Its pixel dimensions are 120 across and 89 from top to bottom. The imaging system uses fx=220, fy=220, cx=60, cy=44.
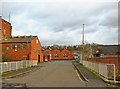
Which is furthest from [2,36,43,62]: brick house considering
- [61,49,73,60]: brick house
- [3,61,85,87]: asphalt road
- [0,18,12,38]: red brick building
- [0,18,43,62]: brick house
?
[61,49,73,60]: brick house

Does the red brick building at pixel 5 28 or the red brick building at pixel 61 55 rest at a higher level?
the red brick building at pixel 5 28

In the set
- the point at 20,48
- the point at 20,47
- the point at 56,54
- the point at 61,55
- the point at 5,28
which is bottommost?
the point at 61,55

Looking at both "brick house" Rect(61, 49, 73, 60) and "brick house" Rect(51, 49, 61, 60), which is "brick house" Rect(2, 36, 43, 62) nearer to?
"brick house" Rect(61, 49, 73, 60)

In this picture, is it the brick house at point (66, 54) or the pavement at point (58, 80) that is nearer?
the pavement at point (58, 80)

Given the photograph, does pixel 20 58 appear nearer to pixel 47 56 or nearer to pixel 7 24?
pixel 7 24

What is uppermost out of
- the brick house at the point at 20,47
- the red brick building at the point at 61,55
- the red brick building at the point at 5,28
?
the red brick building at the point at 5,28

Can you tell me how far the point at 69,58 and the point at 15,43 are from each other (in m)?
55.6

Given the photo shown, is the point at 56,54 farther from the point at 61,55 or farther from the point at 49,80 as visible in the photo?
the point at 49,80

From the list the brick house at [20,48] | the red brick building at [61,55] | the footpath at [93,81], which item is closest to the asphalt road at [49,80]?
the footpath at [93,81]

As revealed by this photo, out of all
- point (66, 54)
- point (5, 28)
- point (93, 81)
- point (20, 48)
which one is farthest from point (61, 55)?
point (93, 81)

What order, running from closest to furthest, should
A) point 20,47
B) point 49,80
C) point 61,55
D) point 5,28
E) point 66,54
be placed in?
point 49,80
point 20,47
point 5,28
point 66,54
point 61,55

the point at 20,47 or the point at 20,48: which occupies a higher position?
the point at 20,47

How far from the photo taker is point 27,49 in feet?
193

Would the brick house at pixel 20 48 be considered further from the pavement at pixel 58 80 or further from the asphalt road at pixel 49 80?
the pavement at pixel 58 80
